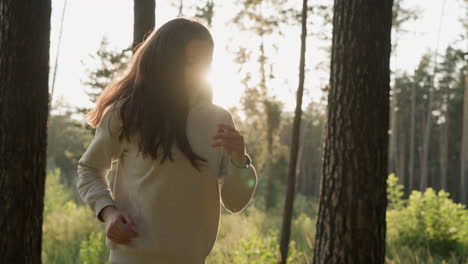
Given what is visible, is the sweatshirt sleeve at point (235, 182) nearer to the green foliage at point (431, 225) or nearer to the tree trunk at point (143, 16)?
the tree trunk at point (143, 16)

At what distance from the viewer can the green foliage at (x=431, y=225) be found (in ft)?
31.7

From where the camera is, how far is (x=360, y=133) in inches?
146

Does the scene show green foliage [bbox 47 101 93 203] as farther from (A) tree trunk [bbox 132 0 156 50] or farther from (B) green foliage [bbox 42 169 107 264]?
(A) tree trunk [bbox 132 0 156 50]

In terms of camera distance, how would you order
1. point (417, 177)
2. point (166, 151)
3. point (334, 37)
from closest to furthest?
point (166, 151)
point (334, 37)
point (417, 177)

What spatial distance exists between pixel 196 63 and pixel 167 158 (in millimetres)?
414

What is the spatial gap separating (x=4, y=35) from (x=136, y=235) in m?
2.47

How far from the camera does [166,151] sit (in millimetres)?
1870

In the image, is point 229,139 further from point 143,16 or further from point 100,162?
point 143,16

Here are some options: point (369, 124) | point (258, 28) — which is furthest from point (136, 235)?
point (258, 28)

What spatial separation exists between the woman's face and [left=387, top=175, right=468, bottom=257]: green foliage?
27.2 ft

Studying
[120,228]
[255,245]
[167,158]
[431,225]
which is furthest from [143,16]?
[431,225]

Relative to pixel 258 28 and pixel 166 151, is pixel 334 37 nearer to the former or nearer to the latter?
pixel 166 151

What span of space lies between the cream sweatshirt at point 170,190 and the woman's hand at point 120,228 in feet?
0.11

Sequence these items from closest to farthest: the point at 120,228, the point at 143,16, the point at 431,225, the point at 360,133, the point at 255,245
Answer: the point at 120,228 → the point at 360,133 → the point at 143,16 → the point at 255,245 → the point at 431,225
